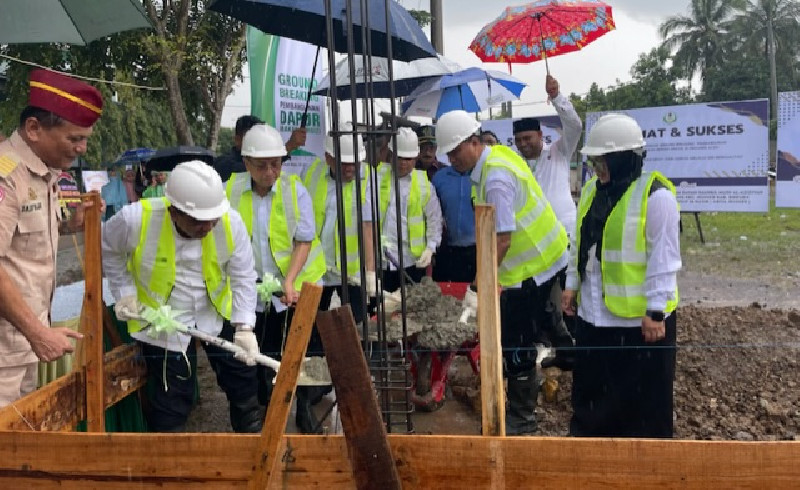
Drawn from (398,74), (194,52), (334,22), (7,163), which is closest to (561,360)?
(334,22)

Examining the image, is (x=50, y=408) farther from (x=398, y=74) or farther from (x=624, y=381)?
(x=398, y=74)

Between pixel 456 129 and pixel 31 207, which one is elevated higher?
pixel 456 129

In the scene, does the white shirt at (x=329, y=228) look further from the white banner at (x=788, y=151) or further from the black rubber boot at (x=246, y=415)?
the white banner at (x=788, y=151)

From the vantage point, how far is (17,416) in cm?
257

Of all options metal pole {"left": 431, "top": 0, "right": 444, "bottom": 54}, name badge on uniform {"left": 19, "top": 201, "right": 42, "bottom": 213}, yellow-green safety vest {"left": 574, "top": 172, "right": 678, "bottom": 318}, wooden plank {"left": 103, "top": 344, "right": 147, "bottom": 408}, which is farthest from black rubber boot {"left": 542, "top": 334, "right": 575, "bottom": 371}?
metal pole {"left": 431, "top": 0, "right": 444, "bottom": 54}

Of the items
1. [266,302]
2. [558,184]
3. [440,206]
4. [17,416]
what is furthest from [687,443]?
[558,184]

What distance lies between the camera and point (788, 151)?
10.2 metres

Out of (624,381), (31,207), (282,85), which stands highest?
(282,85)

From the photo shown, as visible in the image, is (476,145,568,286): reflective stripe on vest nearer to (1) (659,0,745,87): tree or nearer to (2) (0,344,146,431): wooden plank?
(2) (0,344,146,431): wooden plank

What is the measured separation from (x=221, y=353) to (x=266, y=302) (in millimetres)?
760

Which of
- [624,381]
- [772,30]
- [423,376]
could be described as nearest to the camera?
[624,381]

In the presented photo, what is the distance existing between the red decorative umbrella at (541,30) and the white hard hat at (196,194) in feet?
11.1

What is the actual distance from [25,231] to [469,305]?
2.77 m

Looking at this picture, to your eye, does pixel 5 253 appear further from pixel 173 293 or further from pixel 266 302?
pixel 266 302
